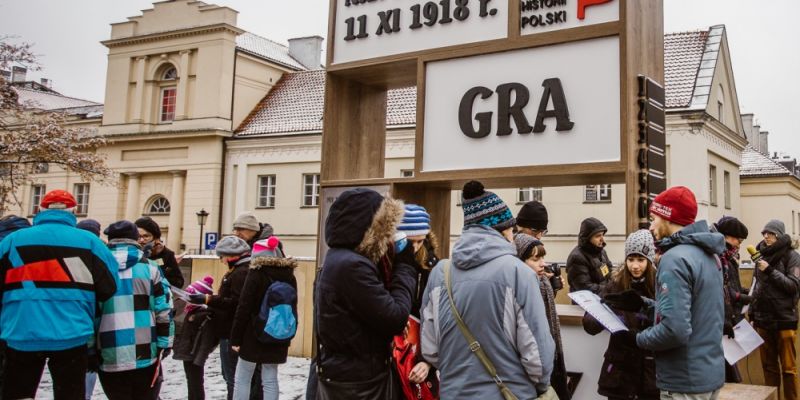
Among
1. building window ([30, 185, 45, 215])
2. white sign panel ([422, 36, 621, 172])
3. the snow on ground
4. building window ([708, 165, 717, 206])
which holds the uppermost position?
building window ([708, 165, 717, 206])

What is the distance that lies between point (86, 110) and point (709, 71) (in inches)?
1290

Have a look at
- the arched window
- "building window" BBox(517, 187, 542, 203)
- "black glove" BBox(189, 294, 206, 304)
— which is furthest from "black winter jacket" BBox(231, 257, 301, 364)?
the arched window

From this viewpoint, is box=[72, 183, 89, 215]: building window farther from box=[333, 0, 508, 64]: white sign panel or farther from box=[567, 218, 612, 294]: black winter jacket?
box=[567, 218, 612, 294]: black winter jacket

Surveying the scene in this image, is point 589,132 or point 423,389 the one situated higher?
point 589,132

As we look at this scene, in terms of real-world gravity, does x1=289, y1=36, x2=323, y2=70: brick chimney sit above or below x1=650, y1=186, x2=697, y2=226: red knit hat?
above

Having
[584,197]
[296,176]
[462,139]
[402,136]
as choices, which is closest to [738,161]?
[584,197]

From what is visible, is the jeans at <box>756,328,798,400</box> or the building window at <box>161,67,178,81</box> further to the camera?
the building window at <box>161,67,178,81</box>

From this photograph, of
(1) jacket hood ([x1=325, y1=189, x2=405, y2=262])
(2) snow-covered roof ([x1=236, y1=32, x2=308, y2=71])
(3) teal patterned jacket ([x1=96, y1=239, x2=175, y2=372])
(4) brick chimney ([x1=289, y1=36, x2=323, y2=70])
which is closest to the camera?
(1) jacket hood ([x1=325, y1=189, x2=405, y2=262])

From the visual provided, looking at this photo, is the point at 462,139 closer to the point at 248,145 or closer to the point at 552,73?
the point at 552,73

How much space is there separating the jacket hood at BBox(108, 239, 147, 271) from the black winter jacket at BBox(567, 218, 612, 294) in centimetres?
367

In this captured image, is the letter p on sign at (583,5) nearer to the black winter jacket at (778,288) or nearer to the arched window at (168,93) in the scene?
the black winter jacket at (778,288)

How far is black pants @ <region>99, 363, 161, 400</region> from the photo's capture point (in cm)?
514

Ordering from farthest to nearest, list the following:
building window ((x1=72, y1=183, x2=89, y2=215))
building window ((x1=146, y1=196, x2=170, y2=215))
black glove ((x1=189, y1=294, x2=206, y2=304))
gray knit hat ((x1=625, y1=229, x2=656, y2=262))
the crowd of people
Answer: building window ((x1=72, y1=183, x2=89, y2=215))
building window ((x1=146, y1=196, x2=170, y2=215))
black glove ((x1=189, y1=294, x2=206, y2=304))
gray knit hat ((x1=625, y1=229, x2=656, y2=262))
the crowd of people

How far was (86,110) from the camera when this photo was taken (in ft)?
132
